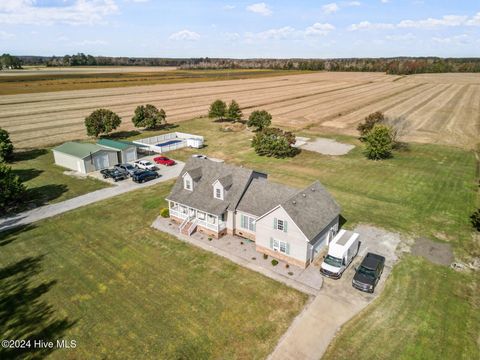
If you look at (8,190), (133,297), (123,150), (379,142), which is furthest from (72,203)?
(379,142)

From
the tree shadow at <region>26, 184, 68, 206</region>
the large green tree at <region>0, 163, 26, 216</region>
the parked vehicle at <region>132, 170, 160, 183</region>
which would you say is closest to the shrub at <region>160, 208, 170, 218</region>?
the parked vehicle at <region>132, 170, 160, 183</region>

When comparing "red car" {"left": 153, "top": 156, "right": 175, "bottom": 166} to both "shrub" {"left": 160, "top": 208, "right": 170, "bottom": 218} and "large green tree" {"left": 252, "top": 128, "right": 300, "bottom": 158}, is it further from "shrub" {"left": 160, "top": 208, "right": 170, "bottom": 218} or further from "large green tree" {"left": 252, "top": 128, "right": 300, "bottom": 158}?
"shrub" {"left": 160, "top": 208, "right": 170, "bottom": 218}

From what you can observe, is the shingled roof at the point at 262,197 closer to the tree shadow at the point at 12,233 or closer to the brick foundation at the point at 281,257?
the brick foundation at the point at 281,257

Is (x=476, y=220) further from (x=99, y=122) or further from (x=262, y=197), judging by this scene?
(x=99, y=122)

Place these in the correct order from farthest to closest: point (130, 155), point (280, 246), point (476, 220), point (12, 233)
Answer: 1. point (130, 155)
2. point (476, 220)
3. point (12, 233)
4. point (280, 246)

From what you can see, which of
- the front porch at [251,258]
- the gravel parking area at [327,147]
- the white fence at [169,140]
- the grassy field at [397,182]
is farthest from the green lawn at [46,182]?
the gravel parking area at [327,147]

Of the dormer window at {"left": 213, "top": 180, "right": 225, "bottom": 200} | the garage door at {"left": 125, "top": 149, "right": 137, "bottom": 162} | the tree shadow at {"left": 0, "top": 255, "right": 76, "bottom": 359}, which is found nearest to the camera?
the tree shadow at {"left": 0, "top": 255, "right": 76, "bottom": 359}
